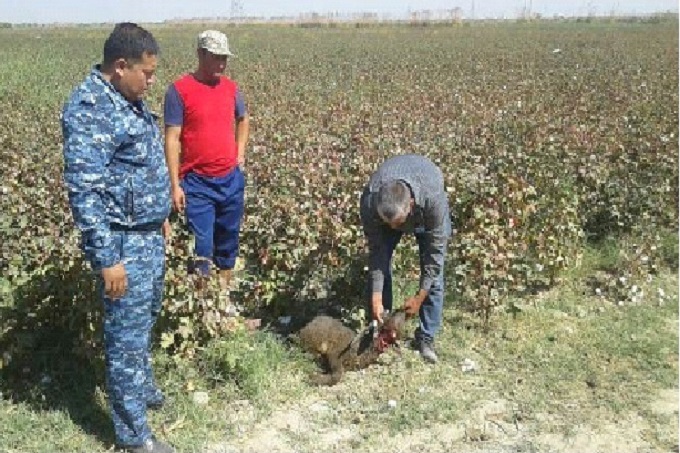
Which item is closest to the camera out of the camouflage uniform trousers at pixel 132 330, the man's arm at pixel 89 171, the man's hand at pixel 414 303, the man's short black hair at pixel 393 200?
the man's arm at pixel 89 171

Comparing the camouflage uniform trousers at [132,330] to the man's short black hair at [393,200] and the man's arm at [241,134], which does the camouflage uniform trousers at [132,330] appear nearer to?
the man's short black hair at [393,200]

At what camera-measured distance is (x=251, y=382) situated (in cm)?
360

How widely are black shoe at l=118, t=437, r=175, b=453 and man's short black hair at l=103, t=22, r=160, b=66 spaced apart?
1579 mm

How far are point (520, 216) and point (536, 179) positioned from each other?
652 mm

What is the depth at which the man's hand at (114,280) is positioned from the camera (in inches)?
104

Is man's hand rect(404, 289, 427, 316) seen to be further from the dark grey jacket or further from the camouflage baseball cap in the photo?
the camouflage baseball cap

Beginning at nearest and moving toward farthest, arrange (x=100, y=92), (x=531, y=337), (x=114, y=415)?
(x=100, y=92) → (x=114, y=415) → (x=531, y=337)

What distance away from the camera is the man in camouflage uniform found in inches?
102

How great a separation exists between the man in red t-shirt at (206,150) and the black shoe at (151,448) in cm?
83

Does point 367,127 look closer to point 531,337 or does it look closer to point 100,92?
point 531,337

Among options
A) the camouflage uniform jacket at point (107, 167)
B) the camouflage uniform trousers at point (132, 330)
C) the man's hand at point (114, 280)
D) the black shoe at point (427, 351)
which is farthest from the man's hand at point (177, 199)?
the black shoe at point (427, 351)

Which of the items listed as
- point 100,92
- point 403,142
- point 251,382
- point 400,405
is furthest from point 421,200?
point 403,142

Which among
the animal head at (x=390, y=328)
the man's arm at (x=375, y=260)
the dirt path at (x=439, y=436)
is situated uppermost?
the man's arm at (x=375, y=260)

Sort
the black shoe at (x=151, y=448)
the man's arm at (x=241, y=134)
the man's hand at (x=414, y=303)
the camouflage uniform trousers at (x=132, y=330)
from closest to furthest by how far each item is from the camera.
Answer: the camouflage uniform trousers at (x=132, y=330) < the black shoe at (x=151, y=448) < the man's hand at (x=414, y=303) < the man's arm at (x=241, y=134)
